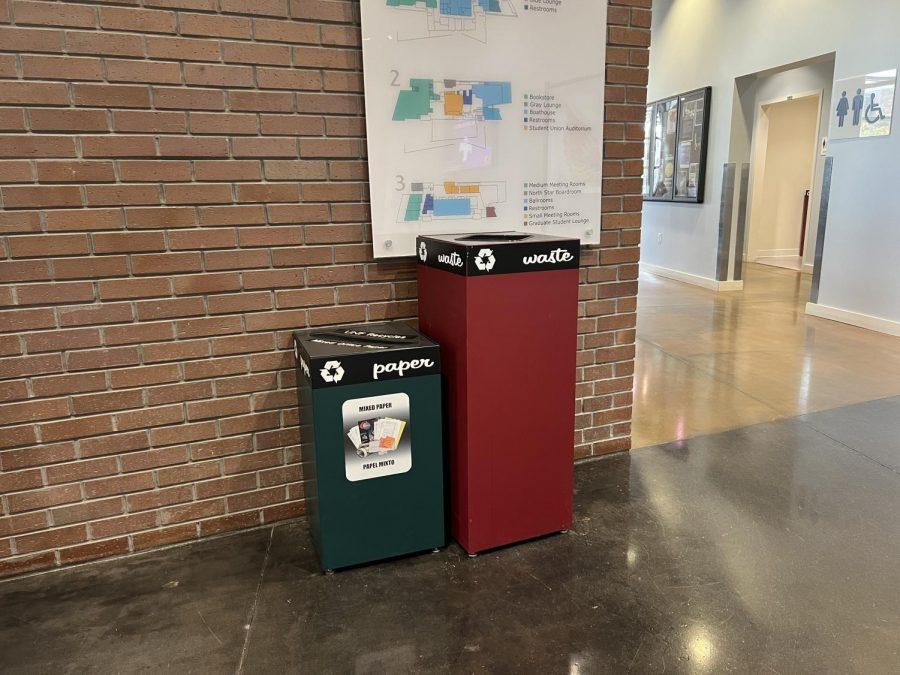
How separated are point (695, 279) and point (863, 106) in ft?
9.69

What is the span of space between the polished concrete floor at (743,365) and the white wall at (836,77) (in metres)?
0.53

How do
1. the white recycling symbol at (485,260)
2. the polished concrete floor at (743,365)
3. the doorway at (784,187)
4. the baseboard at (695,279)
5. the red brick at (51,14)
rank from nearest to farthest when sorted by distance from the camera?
the red brick at (51,14), the white recycling symbol at (485,260), the polished concrete floor at (743,365), the baseboard at (695,279), the doorway at (784,187)

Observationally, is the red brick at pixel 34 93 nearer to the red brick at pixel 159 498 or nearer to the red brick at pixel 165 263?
the red brick at pixel 165 263

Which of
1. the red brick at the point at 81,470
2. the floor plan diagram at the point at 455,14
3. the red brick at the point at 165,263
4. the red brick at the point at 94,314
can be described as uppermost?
the floor plan diagram at the point at 455,14

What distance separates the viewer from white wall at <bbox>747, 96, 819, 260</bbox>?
922 centimetres

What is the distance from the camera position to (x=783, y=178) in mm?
9477

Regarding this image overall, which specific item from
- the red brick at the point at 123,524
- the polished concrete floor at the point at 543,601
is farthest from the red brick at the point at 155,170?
the polished concrete floor at the point at 543,601

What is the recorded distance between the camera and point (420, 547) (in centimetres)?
225

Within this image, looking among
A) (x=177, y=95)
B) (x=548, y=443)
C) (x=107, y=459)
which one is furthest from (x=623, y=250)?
(x=107, y=459)

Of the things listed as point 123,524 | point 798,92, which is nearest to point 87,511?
point 123,524

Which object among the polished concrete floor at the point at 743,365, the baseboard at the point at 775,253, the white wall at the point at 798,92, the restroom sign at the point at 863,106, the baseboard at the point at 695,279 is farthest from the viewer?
the baseboard at the point at 775,253

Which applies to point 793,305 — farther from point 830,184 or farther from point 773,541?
point 773,541

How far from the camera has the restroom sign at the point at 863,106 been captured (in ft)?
16.7

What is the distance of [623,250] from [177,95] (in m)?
1.93
